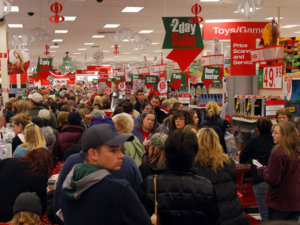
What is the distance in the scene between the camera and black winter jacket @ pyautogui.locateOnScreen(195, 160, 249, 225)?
307 cm

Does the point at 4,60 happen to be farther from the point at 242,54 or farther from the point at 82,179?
the point at 82,179

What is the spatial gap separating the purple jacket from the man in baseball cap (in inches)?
88.8

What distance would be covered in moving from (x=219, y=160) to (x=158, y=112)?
17.4 ft

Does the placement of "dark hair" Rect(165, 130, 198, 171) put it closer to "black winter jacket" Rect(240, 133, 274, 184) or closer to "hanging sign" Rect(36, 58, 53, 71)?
"black winter jacket" Rect(240, 133, 274, 184)

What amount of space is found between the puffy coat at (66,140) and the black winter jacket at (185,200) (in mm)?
3003

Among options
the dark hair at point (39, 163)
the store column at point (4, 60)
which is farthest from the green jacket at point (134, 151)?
the store column at point (4, 60)

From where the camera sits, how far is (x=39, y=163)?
382cm

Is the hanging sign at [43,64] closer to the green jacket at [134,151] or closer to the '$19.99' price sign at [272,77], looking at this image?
the '$19.99' price sign at [272,77]

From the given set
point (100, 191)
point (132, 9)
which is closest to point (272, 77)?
point (132, 9)

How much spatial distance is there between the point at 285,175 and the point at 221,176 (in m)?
1.11

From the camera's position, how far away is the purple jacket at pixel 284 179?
3939mm

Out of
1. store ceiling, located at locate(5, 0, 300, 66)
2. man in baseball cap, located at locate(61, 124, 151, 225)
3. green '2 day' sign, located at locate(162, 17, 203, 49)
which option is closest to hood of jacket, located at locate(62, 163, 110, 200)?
man in baseball cap, located at locate(61, 124, 151, 225)

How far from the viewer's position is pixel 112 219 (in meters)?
1.98

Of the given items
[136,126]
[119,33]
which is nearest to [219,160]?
[136,126]
